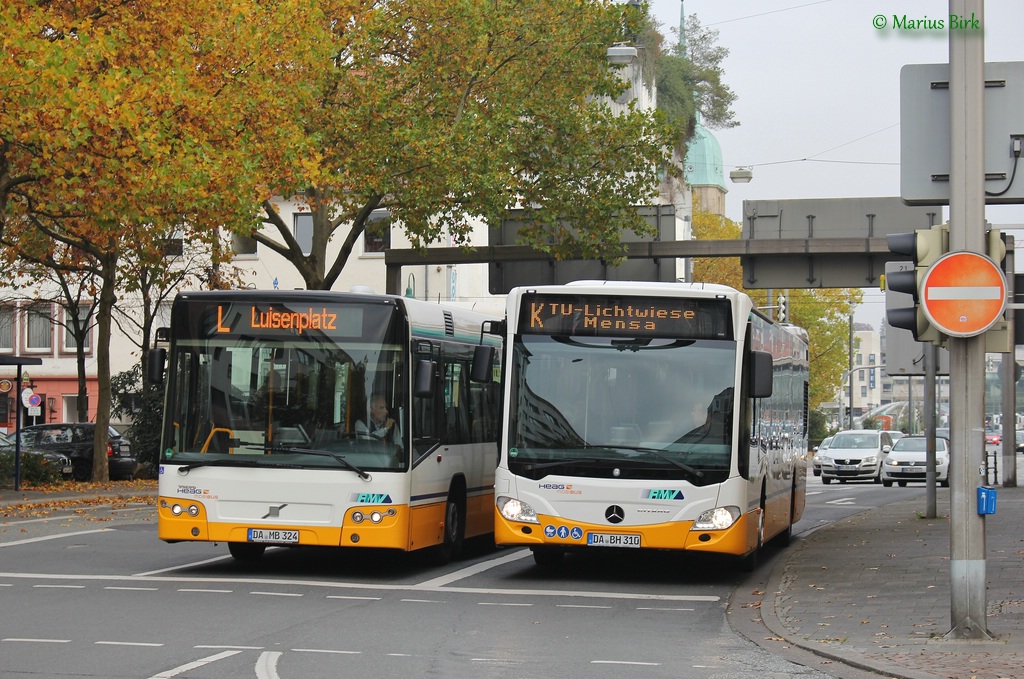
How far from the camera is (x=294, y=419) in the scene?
1491 centimetres

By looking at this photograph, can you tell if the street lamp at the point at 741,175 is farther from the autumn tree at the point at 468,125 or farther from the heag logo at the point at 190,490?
the heag logo at the point at 190,490

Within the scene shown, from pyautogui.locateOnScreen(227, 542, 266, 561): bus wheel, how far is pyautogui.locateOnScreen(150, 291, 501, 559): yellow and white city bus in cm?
157

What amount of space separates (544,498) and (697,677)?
521 cm

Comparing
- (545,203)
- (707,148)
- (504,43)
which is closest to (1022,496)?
(545,203)

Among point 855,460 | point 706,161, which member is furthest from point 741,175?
point 706,161

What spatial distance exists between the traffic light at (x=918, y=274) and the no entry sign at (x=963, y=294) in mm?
96

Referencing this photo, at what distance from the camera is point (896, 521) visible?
24.5m

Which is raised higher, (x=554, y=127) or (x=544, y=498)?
(x=554, y=127)

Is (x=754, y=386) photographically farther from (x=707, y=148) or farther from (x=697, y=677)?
(x=707, y=148)

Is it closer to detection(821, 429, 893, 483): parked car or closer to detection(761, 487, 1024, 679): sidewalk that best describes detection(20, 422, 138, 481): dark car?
detection(821, 429, 893, 483): parked car

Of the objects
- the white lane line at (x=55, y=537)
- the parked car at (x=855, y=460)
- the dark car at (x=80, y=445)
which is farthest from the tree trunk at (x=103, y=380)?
the parked car at (x=855, y=460)

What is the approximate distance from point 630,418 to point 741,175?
40.8 metres

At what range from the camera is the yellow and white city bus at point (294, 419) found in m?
14.8

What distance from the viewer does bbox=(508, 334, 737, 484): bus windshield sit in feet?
48.2
